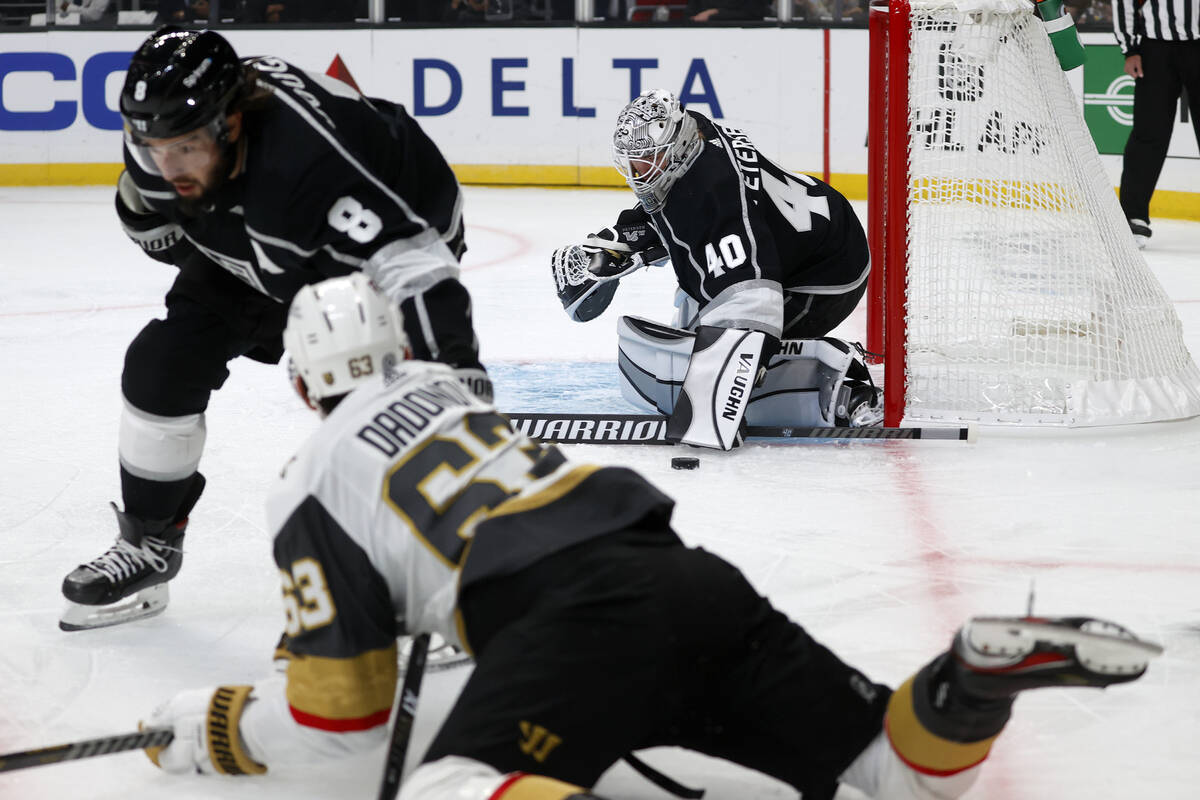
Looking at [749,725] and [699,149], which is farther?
[699,149]

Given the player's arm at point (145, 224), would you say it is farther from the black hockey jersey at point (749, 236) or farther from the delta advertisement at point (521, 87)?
the delta advertisement at point (521, 87)

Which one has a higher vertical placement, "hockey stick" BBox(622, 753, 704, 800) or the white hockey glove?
the white hockey glove

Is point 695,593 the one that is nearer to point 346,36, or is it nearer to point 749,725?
point 749,725

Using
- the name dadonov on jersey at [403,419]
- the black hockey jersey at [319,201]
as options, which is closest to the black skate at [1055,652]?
the name dadonov on jersey at [403,419]

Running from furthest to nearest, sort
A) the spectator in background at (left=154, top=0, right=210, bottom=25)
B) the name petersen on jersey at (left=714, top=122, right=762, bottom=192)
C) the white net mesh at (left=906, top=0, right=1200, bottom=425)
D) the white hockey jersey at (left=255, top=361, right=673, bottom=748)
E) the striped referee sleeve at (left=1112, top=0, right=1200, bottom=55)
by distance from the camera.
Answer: the spectator in background at (left=154, top=0, right=210, bottom=25) < the striped referee sleeve at (left=1112, top=0, right=1200, bottom=55) < the white net mesh at (left=906, top=0, right=1200, bottom=425) < the name petersen on jersey at (left=714, top=122, right=762, bottom=192) < the white hockey jersey at (left=255, top=361, right=673, bottom=748)

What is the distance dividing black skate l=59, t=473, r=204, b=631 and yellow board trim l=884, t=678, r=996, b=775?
4.44ft

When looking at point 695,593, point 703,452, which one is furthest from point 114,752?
point 703,452

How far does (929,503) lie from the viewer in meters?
2.99

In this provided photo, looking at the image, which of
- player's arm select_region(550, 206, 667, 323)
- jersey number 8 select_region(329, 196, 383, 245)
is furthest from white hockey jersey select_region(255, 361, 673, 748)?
player's arm select_region(550, 206, 667, 323)

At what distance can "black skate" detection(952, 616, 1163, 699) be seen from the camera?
4.53 ft

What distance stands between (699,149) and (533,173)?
17.5 ft

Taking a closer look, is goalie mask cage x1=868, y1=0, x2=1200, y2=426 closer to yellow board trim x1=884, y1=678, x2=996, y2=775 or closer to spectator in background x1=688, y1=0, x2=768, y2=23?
yellow board trim x1=884, y1=678, x2=996, y2=775

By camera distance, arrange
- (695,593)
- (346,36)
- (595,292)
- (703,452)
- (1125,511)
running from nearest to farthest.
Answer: (695,593), (1125,511), (703,452), (595,292), (346,36)

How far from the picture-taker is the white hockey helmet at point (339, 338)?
5.23ft
